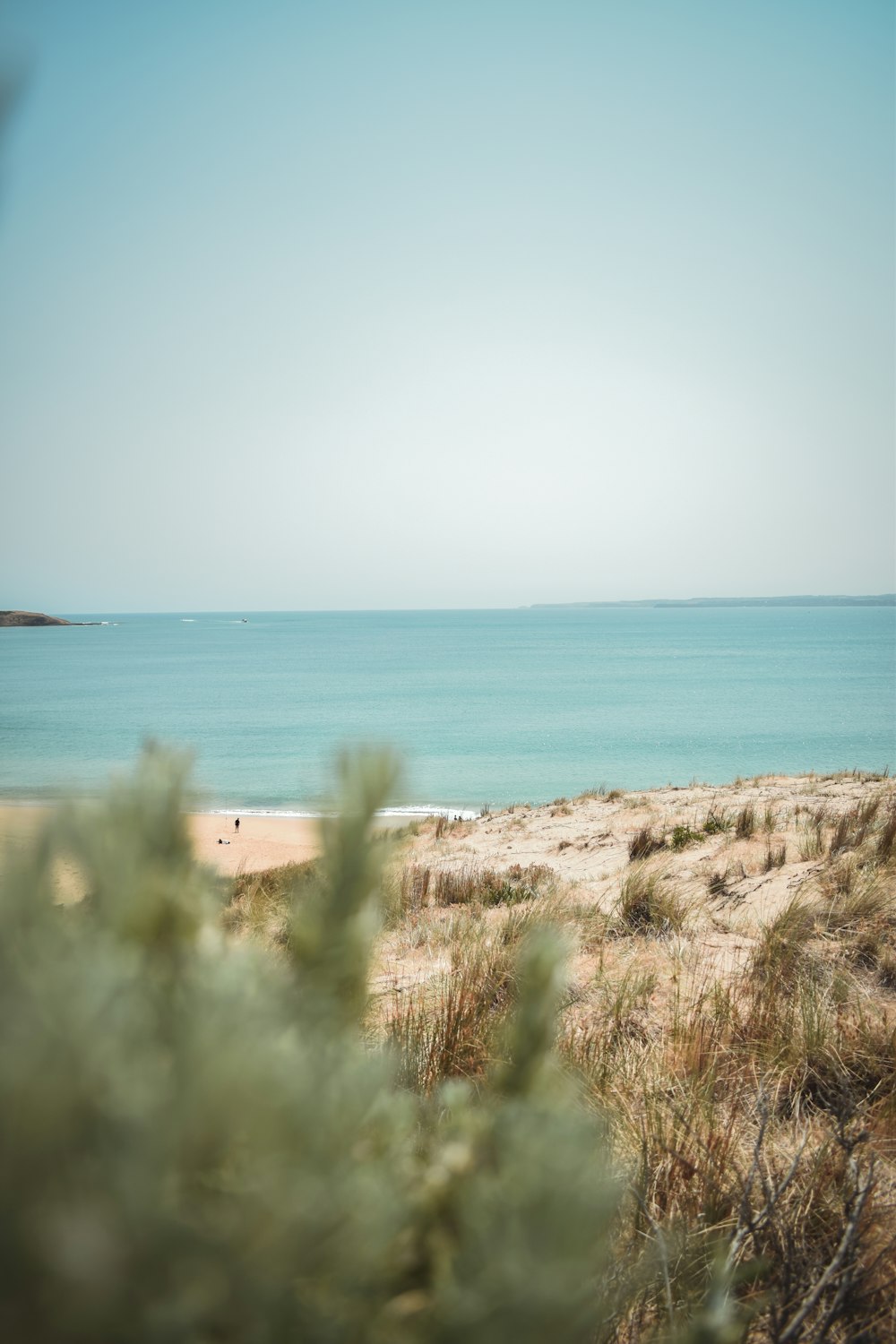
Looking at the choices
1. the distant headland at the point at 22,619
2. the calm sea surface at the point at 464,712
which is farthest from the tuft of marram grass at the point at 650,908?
the distant headland at the point at 22,619

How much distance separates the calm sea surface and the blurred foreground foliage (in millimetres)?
112

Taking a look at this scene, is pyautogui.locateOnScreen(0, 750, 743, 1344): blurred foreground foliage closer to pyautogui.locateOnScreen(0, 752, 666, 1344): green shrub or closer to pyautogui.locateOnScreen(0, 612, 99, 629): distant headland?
pyautogui.locateOnScreen(0, 752, 666, 1344): green shrub

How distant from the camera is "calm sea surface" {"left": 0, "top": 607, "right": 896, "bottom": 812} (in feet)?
96.5

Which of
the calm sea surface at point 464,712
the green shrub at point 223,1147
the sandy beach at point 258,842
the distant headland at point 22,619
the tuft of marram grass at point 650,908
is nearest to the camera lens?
the green shrub at point 223,1147

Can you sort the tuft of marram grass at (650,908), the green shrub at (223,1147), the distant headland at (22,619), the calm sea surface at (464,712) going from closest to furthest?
the green shrub at (223,1147) → the tuft of marram grass at (650,908) → the calm sea surface at (464,712) → the distant headland at (22,619)

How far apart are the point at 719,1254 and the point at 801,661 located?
8155 centimetres

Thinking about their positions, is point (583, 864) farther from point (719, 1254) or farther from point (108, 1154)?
point (108, 1154)

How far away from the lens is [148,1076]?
341mm

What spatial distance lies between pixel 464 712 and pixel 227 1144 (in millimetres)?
45861

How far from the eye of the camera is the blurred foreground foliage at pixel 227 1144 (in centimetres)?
A: 32

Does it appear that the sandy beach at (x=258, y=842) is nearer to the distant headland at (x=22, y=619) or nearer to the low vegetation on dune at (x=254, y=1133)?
the low vegetation on dune at (x=254, y=1133)

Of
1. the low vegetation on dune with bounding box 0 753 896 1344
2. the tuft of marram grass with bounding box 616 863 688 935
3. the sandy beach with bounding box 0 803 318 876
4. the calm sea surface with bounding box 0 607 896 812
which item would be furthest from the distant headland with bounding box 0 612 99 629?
the low vegetation on dune with bounding box 0 753 896 1344

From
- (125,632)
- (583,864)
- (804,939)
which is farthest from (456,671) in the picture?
(125,632)

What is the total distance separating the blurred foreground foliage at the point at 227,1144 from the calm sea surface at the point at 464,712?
0.37ft
